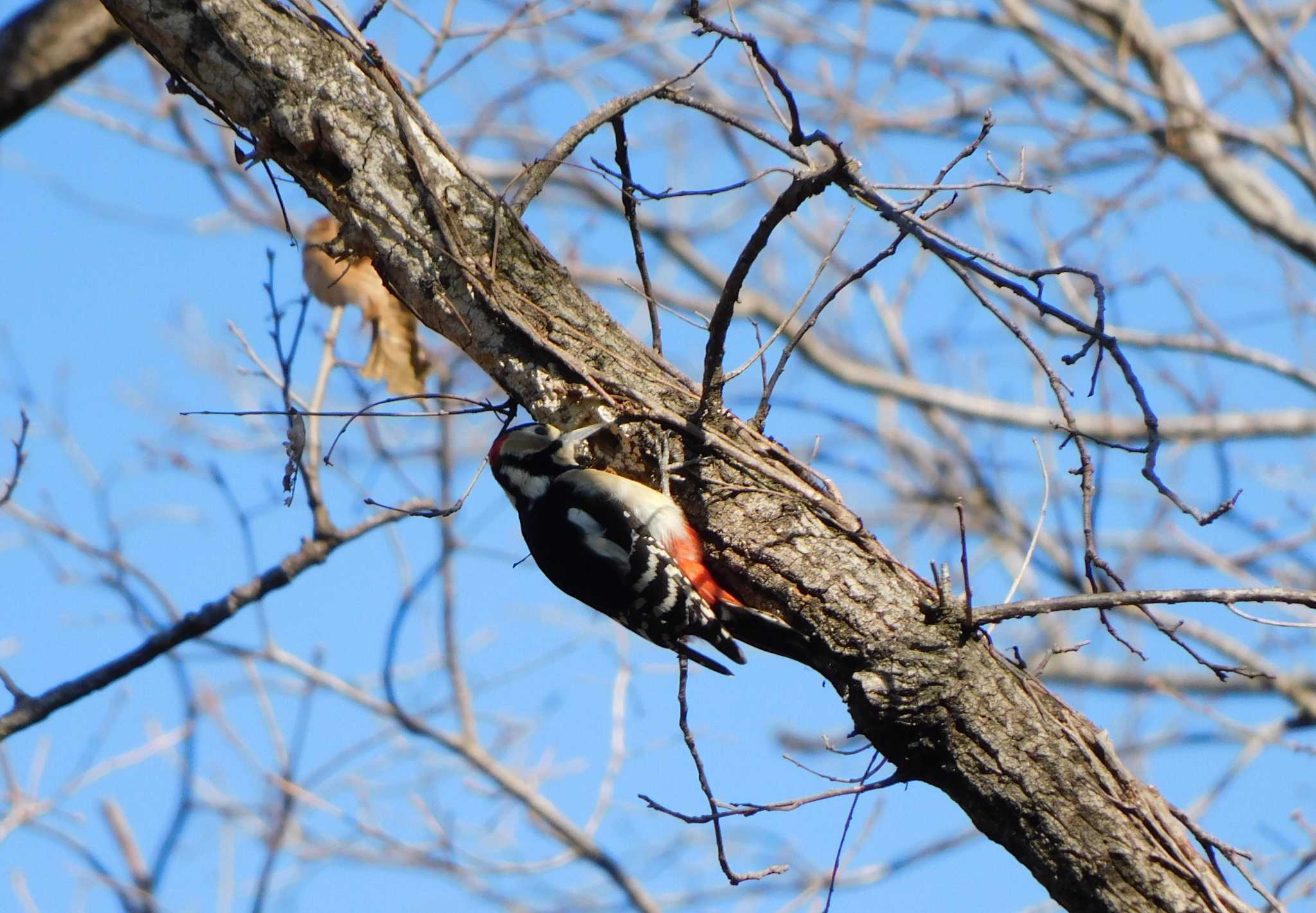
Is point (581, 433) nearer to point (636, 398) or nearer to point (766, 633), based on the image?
point (636, 398)

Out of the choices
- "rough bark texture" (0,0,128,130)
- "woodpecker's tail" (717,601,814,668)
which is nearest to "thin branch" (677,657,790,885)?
"woodpecker's tail" (717,601,814,668)

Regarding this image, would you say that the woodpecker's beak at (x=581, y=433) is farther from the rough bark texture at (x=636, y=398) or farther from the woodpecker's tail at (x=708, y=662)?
the woodpecker's tail at (x=708, y=662)

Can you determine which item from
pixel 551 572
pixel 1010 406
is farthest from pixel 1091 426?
pixel 551 572

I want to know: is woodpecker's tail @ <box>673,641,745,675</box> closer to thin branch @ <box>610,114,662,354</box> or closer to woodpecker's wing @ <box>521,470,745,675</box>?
woodpecker's wing @ <box>521,470,745,675</box>

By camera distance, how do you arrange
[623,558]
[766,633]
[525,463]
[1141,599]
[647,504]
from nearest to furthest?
[1141,599], [766,633], [647,504], [623,558], [525,463]

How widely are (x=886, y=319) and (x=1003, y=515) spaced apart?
1.81 metres

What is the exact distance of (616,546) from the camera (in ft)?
12.8

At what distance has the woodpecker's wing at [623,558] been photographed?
11.8ft

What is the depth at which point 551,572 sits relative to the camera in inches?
163

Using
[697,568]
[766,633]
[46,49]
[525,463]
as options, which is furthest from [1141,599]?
[46,49]

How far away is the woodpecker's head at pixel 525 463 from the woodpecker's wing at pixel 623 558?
8 centimetres

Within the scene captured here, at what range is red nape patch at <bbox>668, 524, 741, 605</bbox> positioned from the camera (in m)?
3.23

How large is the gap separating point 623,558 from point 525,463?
66 centimetres

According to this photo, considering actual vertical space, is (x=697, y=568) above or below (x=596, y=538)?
below
